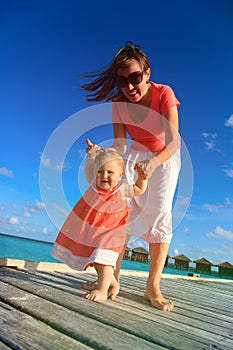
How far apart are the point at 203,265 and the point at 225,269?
8.65 feet

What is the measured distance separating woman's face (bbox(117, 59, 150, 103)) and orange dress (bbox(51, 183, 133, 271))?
2.11 feet

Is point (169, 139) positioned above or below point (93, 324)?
above

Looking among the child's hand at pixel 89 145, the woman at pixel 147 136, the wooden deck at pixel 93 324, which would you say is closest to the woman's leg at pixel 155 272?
the woman at pixel 147 136

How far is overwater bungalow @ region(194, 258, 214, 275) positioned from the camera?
76.7 feet

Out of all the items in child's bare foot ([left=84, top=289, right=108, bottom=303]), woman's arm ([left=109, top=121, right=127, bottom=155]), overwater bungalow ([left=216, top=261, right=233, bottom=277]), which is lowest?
child's bare foot ([left=84, top=289, right=108, bottom=303])

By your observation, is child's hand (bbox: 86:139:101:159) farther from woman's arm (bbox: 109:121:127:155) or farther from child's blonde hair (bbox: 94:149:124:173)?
woman's arm (bbox: 109:121:127:155)

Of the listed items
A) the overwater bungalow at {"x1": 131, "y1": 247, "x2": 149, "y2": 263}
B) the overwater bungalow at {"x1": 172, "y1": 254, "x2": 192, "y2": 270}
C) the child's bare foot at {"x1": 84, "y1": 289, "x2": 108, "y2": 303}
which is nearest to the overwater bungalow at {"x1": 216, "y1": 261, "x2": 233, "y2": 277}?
the overwater bungalow at {"x1": 172, "y1": 254, "x2": 192, "y2": 270}

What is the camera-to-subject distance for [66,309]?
47.6 inches

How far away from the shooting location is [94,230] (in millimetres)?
1712

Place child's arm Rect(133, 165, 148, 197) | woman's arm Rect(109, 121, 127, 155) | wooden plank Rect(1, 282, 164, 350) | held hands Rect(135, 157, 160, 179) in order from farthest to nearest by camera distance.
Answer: woman's arm Rect(109, 121, 127, 155), child's arm Rect(133, 165, 148, 197), held hands Rect(135, 157, 160, 179), wooden plank Rect(1, 282, 164, 350)

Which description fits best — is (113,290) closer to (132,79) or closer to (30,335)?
(30,335)

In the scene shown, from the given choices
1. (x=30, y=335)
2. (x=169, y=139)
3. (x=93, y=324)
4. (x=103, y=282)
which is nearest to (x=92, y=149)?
(x=169, y=139)

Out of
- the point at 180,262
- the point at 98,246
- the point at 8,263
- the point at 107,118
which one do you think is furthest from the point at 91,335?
the point at 180,262

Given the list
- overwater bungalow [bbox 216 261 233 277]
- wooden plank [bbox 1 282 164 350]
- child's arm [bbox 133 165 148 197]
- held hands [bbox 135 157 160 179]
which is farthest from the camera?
overwater bungalow [bbox 216 261 233 277]
